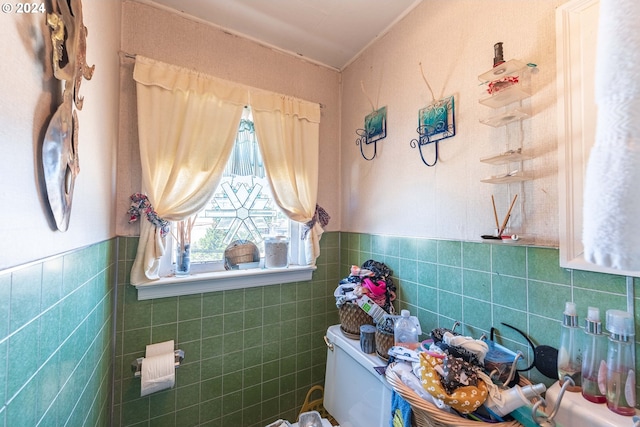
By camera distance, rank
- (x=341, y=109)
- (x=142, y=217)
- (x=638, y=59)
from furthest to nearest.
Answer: (x=341, y=109), (x=142, y=217), (x=638, y=59)

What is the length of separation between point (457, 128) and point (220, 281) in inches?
54.2

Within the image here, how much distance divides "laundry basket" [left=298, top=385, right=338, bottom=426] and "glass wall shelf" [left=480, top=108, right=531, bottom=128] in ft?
5.46

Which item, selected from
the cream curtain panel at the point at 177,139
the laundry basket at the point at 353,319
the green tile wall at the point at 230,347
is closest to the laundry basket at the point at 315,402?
the green tile wall at the point at 230,347

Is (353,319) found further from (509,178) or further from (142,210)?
(142,210)

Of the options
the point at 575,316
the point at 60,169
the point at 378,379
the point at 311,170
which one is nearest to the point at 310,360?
the point at 378,379

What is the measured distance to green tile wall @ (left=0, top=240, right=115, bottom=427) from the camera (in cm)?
42

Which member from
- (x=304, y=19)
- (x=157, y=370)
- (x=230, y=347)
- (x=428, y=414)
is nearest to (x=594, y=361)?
(x=428, y=414)

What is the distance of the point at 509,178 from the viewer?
0.83 metres

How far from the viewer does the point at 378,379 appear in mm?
991

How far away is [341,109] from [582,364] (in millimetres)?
1721

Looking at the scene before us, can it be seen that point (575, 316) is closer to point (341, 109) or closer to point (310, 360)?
point (310, 360)

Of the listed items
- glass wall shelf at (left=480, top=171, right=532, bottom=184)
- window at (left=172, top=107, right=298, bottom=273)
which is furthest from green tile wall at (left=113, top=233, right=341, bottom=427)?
glass wall shelf at (left=480, top=171, right=532, bottom=184)

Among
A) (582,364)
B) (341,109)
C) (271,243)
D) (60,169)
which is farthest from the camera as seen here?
(341,109)

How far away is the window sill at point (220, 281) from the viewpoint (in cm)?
121
